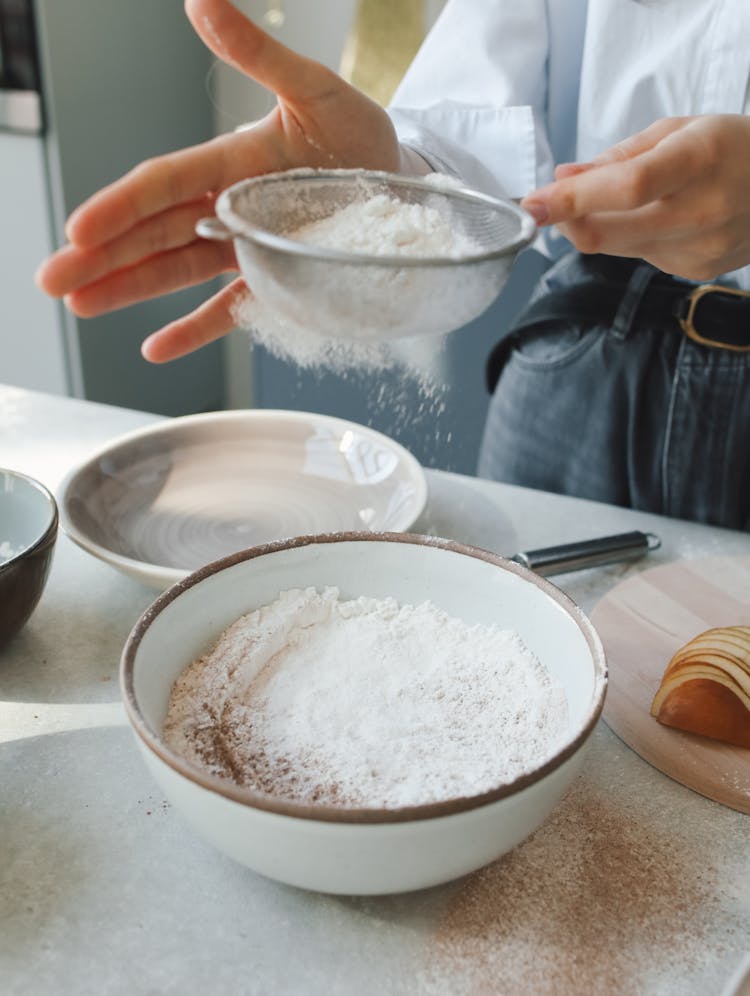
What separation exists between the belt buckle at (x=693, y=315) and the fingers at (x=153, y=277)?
1.61ft

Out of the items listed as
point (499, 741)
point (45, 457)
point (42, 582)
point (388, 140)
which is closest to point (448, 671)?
point (499, 741)

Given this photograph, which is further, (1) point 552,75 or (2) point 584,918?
(1) point 552,75

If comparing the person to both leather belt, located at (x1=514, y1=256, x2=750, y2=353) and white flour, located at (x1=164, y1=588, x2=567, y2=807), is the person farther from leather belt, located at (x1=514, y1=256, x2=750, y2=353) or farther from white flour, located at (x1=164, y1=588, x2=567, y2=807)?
white flour, located at (x1=164, y1=588, x2=567, y2=807)

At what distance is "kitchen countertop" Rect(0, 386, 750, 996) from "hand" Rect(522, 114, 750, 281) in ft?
1.22

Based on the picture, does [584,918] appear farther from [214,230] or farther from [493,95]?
[493,95]

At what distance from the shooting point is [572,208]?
680 millimetres

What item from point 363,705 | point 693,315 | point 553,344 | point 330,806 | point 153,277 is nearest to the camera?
point 330,806

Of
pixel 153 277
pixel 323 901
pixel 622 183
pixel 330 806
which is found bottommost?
pixel 323 901

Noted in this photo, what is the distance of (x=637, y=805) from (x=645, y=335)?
620 mm

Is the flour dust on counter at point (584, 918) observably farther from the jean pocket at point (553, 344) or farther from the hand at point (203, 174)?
the jean pocket at point (553, 344)

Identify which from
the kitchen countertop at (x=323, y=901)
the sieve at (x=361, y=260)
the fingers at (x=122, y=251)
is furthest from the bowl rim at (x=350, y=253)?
the kitchen countertop at (x=323, y=901)

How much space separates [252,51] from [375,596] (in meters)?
0.40

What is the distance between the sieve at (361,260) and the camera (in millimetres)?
626

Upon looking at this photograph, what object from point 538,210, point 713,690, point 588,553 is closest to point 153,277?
point 538,210
